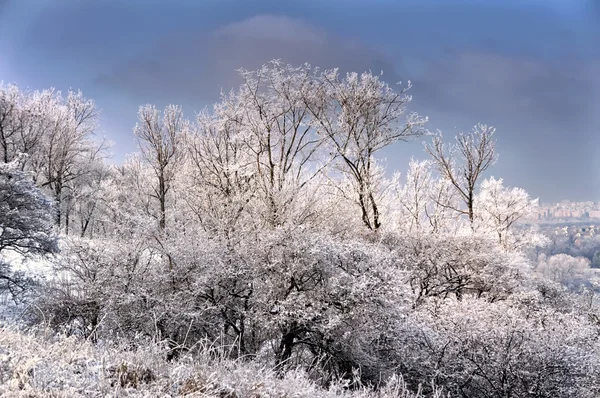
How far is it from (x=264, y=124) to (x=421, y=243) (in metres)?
9.70

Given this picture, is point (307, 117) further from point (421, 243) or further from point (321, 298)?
point (321, 298)

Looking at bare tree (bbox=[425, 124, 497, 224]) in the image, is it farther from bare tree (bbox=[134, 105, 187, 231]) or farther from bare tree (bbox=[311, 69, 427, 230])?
bare tree (bbox=[134, 105, 187, 231])

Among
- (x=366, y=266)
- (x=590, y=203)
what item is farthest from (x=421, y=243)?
(x=590, y=203)

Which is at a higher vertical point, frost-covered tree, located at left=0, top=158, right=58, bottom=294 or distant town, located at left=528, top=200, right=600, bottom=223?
distant town, located at left=528, top=200, right=600, bottom=223

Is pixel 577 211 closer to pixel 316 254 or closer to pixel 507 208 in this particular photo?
pixel 507 208

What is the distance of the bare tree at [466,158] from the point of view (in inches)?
834

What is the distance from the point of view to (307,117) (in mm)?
19500

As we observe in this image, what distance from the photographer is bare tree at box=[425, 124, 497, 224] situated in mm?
21188

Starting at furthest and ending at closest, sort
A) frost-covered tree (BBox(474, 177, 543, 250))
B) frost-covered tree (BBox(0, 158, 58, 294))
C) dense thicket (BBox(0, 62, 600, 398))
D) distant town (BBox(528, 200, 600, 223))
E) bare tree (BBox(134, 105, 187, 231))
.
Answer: distant town (BBox(528, 200, 600, 223)) → frost-covered tree (BBox(474, 177, 543, 250)) → bare tree (BBox(134, 105, 187, 231)) → frost-covered tree (BBox(0, 158, 58, 294)) → dense thicket (BBox(0, 62, 600, 398))

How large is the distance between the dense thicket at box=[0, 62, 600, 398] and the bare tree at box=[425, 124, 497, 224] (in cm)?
11

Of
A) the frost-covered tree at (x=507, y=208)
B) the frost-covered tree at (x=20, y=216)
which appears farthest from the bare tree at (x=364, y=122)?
the frost-covered tree at (x=507, y=208)

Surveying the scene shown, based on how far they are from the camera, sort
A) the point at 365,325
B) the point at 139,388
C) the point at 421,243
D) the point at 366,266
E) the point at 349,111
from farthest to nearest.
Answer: the point at 349,111, the point at 421,243, the point at 366,266, the point at 365,325, the point at 139,388

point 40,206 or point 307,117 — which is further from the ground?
point 307,117

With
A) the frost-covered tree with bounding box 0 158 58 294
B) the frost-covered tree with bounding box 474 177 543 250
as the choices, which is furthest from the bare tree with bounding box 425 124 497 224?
the frost-covered tree with bounding box 0 158 58 294
